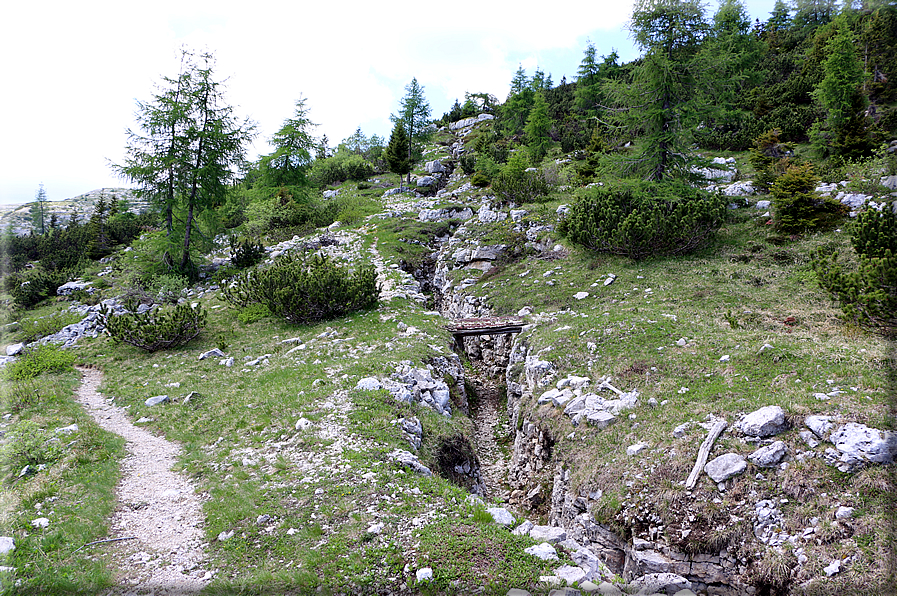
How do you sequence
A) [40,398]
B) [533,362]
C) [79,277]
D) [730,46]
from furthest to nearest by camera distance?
[730,46]
[79,277]
[533,362]
[40,398]

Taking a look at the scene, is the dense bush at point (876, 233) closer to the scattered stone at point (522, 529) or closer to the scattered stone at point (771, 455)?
the scattered stone at point (771, 455)

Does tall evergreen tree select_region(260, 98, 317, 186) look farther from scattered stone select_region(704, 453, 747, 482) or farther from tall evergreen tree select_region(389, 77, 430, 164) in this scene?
scattered stone select_region(704, 453, 747, 482)

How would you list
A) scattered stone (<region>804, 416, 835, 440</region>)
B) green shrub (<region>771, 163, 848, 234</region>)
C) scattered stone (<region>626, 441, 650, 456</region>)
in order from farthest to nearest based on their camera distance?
green shrub (<region>771, 163, 848, 234</region>)
scattered stone (<region>626, 441, 650, 456</region>)
scattered stone (<region>804, 416, 835, 440</region>)

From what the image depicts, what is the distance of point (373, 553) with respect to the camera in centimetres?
546

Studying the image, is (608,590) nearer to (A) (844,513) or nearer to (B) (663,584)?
(B) (663,584)

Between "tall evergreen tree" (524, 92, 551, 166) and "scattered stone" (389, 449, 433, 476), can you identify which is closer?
"scattered stone" (389, 449, 433, 476)

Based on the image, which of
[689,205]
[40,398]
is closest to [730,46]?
[689,205]

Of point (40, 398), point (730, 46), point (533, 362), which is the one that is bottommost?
point (533, 362)

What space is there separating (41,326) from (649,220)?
30.0 m

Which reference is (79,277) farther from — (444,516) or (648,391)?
(648,391)

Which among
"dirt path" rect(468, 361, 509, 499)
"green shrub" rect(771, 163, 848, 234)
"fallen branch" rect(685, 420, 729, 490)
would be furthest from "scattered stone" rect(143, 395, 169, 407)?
"green shrub" rect(771, 163, 848, 234)

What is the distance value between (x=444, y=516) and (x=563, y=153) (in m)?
43.5

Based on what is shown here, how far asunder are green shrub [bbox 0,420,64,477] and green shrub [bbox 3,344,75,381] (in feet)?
20.7

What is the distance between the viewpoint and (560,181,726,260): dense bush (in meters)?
17.8
